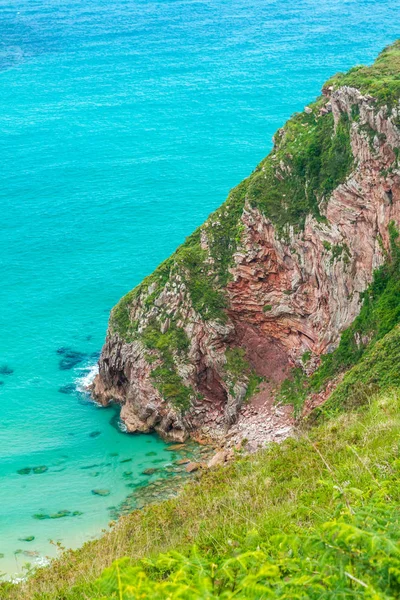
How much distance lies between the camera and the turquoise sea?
5150 cm

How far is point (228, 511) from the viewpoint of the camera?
82.6ft

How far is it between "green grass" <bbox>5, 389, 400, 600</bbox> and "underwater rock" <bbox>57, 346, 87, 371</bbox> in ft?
106

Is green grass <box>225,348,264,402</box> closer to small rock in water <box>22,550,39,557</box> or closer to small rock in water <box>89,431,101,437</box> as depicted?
small rock in water <box>89,431,101,437</box>

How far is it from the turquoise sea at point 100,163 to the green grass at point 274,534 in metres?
14.5

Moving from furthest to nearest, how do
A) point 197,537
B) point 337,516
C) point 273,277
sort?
point 273,277 → point 197,537 → point 337,516

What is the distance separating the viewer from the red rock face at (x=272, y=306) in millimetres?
47188

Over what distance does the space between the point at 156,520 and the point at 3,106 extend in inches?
4098

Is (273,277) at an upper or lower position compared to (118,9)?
lower

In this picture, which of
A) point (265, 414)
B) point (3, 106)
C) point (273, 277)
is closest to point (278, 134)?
point (273, 277)

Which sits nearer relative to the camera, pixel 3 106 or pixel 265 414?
pixel 265 414

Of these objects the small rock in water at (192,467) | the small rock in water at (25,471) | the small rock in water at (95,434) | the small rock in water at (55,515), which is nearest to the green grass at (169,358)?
the small rock in water at (95,434)

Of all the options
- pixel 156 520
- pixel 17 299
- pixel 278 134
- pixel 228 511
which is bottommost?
pixel 17 299

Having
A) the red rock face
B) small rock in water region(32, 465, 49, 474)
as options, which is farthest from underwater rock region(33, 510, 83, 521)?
the red rock face

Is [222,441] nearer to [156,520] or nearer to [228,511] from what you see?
[156,520]
